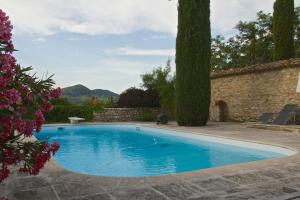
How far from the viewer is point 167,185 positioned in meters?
4.04

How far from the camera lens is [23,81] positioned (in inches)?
110

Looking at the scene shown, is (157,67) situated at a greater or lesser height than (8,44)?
greater

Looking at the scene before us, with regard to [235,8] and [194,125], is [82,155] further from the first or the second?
[235,8]

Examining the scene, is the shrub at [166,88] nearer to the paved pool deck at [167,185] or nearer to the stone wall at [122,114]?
the stone wall at [122,114]

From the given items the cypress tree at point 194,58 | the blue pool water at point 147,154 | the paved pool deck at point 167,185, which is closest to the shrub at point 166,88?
the cypress tree at point 194,58

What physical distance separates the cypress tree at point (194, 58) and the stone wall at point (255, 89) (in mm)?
2432

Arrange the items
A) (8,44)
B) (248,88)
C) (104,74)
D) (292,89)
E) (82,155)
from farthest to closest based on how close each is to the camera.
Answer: (104,74), (248,88), (292,89), (82,155), (8,44)

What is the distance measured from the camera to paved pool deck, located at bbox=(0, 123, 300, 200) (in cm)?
358

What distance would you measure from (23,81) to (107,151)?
23.0 feet

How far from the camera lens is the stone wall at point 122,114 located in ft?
61.8

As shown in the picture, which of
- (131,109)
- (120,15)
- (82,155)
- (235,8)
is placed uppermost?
(235,8)

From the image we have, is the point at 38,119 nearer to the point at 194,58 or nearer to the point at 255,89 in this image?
the point at 194,58

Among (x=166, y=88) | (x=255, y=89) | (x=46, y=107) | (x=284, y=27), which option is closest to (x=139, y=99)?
(x=166, y=88)

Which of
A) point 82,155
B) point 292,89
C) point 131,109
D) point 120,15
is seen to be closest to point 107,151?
point 82,155
